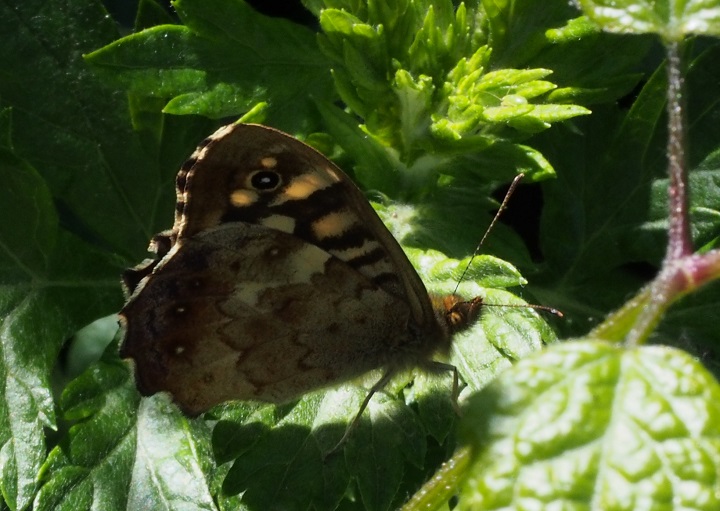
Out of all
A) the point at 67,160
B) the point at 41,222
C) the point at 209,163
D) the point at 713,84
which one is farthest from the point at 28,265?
the point at 713,84

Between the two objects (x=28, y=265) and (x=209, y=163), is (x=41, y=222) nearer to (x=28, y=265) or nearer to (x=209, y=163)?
(x=28, y=265)

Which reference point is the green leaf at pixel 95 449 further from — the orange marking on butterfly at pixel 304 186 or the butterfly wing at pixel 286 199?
the orange marking on butterfly at pixel 304 186

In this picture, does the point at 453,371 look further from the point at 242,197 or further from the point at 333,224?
the point at 242,197

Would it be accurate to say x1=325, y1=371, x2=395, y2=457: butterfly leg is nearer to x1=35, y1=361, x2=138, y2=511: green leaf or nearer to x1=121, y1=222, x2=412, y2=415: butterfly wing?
x1=121, y1=222, x2=412, y2=415: butterfly wing

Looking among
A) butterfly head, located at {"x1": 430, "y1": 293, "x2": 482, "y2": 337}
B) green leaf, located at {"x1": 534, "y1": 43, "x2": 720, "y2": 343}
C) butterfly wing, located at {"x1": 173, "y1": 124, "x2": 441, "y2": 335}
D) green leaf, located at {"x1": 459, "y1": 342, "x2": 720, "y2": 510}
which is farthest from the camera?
green leaf, located at {"x1": 534, "y1": 43, "x2": 720, "y2": 343}

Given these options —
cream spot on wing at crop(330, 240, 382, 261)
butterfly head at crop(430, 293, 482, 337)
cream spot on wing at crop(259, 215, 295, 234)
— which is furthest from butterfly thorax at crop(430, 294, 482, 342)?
cream spot on wing at crop(259, 215, 295, 234)
